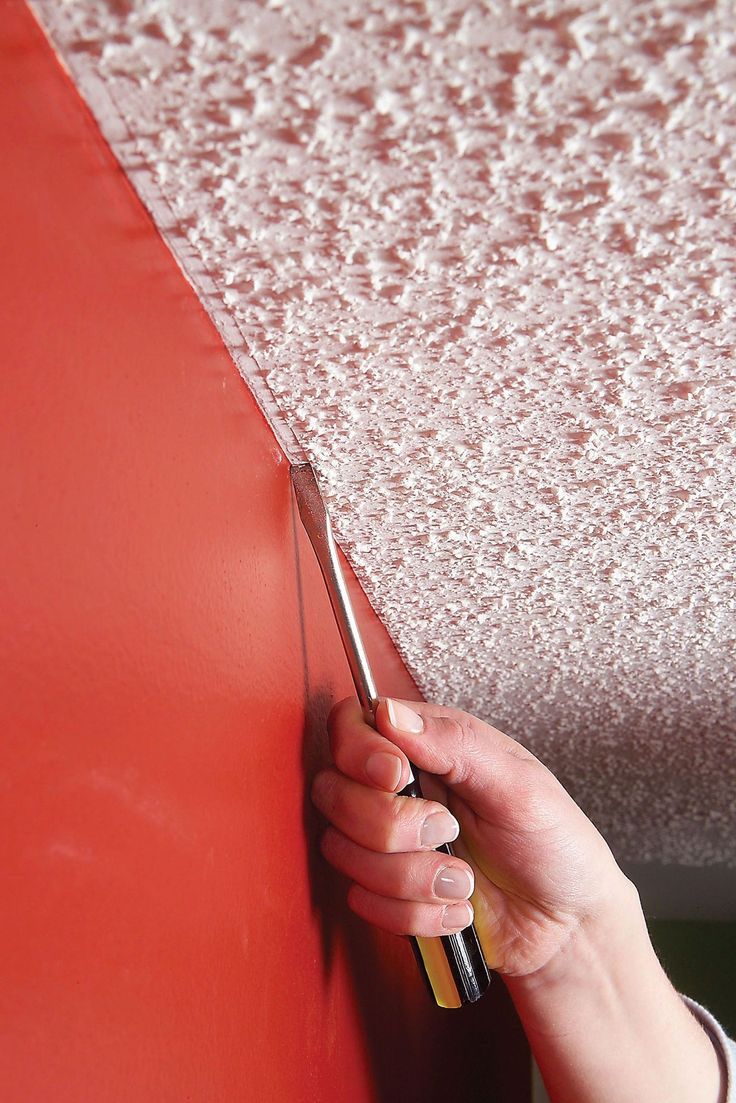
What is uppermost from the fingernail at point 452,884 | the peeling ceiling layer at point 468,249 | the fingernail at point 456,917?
the peeling ceiling layer at point 468,249

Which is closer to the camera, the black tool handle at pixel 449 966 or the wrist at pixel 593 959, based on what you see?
the black tool handle at pixel 449 966

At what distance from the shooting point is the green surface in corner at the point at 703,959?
70.7 inches

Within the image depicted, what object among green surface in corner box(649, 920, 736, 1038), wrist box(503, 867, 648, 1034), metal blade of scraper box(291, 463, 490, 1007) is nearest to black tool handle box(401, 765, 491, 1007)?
metal blade of scraper box(291, 463, 490, 1007)

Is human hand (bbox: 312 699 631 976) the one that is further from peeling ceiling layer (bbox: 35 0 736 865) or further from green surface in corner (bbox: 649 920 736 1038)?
green surface in corner (bbox: 649 920 736 1038)

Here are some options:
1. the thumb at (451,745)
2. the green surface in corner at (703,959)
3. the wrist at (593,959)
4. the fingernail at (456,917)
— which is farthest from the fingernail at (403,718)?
the green surface in corner at (703,959)

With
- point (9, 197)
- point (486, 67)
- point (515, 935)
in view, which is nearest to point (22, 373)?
point (9, 197)

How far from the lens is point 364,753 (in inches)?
19.1

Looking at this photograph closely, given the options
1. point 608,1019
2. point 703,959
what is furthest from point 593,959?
point 703,959

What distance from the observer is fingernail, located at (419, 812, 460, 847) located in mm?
504

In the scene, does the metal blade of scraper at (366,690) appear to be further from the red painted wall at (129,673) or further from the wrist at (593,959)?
the wrist at (593,959)

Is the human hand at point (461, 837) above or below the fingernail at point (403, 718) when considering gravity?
below

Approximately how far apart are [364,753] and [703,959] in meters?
1.64

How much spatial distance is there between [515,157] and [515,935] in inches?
22.3

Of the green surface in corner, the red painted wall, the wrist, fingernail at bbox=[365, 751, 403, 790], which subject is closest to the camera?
the red painted wall
